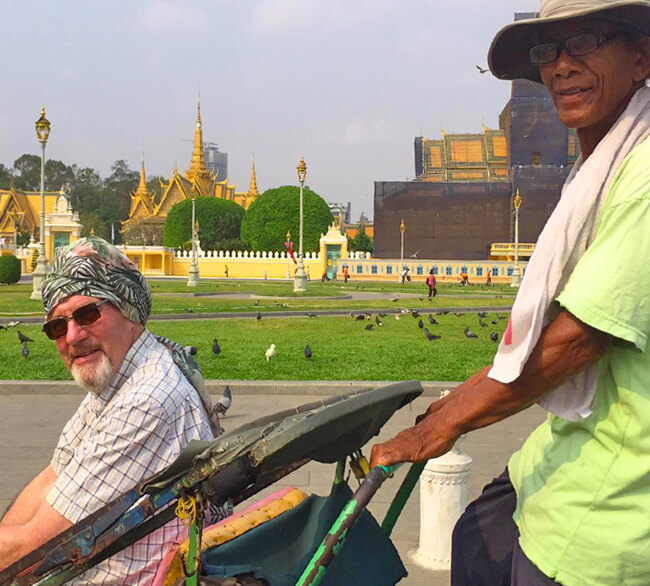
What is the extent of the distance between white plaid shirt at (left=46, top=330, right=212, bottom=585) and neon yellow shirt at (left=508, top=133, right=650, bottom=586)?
104 cm

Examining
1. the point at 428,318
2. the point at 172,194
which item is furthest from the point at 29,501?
the point at 172,194

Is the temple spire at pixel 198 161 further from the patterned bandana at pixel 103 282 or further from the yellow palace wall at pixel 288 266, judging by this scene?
the patterned bandana at pixel 103 282

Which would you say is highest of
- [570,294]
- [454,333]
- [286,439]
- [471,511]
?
[570,294]

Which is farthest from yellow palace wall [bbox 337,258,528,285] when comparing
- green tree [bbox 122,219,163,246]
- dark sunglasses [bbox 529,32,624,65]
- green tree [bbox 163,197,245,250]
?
dark sunglasses [bbox 529,32,624,65]

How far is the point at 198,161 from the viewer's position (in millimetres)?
77562

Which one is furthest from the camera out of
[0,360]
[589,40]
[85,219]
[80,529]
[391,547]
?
[85,219]

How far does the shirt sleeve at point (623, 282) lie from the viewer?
51.7 inches

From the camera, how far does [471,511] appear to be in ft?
6.03

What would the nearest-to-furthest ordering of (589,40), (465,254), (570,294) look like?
(570,294) < (589,40) < (465,254)

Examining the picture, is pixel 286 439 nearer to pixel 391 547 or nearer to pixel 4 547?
pixel 391 547

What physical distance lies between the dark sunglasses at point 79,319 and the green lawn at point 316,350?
664 centimetres

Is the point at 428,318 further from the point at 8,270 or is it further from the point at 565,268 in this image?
the point at 8,270

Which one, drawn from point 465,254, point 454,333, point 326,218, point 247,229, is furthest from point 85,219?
point 454,333

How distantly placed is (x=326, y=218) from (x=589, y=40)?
57.0 metres
